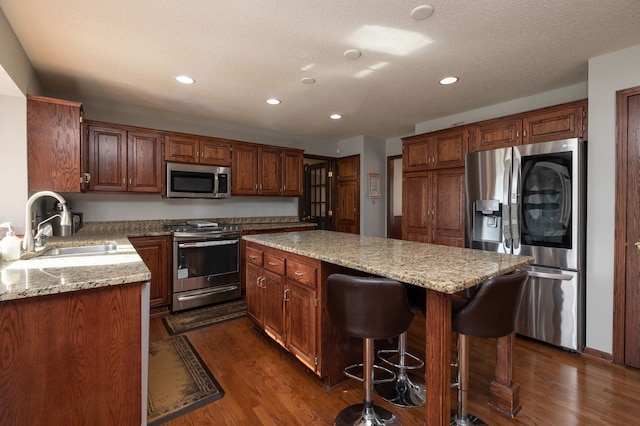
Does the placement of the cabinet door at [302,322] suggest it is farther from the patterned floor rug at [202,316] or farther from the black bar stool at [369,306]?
the patterned floor rug at [202,316]

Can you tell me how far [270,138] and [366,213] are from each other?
210 cm

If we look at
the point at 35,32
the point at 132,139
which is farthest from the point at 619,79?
the point at 132,139

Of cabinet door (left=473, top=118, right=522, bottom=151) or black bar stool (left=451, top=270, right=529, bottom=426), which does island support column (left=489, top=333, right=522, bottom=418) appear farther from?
cabinet door (left=473, top=118, right=522, bottom=151)

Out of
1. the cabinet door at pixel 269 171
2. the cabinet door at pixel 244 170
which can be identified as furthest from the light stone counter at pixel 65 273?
the cabinet door at pixel 269 171

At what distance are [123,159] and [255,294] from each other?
7.39 ft

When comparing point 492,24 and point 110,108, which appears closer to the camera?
point 492,24

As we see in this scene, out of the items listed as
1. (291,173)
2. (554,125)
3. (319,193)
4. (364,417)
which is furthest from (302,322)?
(319,193)

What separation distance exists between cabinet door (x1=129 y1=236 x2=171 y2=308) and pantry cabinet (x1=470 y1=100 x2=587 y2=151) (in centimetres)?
367

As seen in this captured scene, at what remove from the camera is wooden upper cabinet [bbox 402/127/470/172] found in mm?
3410

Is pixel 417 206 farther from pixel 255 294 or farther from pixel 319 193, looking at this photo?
pixel 319 193

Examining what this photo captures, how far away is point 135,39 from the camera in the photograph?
85.5 inches

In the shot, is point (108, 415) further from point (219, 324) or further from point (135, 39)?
point (135, 39)

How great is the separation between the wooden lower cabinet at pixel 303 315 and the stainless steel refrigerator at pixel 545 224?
5.86 feet

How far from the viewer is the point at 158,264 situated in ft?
11.1
